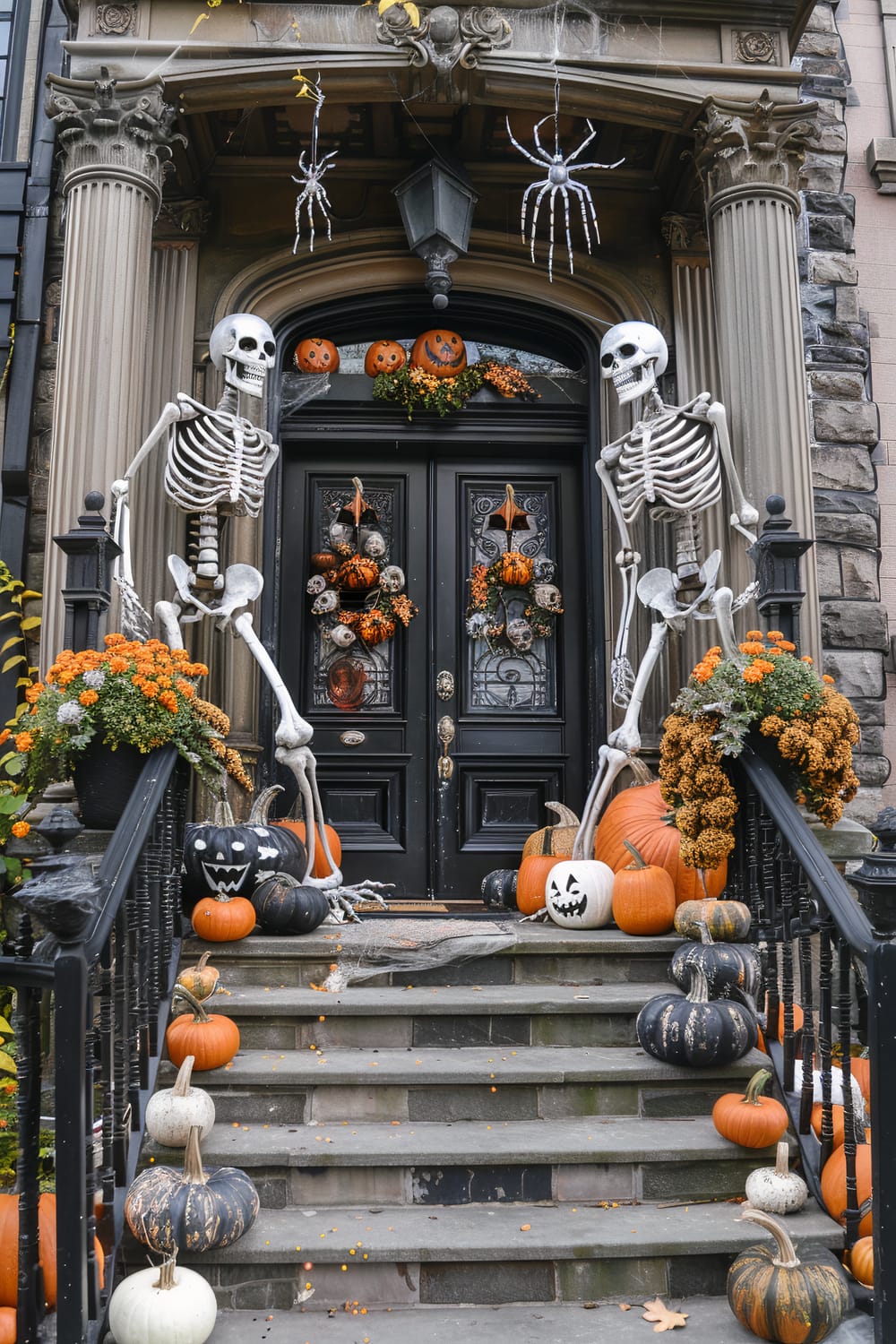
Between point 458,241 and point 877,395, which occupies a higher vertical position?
point 458,241

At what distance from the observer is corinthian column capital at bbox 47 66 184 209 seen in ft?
17.4

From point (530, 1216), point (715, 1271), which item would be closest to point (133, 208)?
point (530, 1216)

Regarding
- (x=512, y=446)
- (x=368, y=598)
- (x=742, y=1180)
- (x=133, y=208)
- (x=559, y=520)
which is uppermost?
(x=133, y=208)

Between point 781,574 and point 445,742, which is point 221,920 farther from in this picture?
point 781,574

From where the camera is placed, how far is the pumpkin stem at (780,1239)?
9.02 feet

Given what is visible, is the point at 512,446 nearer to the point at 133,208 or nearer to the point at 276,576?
the point at 276,576

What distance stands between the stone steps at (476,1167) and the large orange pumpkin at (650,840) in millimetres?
1237

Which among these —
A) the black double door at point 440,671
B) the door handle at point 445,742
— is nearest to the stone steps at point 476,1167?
the black double door at point 440,671

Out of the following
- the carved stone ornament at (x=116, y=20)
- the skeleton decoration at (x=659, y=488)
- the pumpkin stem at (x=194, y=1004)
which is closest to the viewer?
the pumpkin stem at (x=194, y=1004)

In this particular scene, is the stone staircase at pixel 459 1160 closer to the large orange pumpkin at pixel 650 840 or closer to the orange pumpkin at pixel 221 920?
the orange pumpkin at pixel 221 920

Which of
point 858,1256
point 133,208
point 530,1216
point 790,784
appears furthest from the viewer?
point 133,208

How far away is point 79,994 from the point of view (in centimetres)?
273

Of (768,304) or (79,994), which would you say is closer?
Result: (79,994)

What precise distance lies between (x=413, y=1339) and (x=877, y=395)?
596cm
